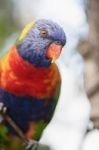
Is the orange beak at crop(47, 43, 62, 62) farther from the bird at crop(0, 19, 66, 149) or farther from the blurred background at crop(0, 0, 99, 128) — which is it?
the blurred background at crop(0, 0, 99, 128)

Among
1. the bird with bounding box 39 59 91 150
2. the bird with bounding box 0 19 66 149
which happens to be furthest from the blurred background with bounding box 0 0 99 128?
the bird with bounding box 0 19 66 149

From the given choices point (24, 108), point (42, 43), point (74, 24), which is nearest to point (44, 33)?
point (42, 43)

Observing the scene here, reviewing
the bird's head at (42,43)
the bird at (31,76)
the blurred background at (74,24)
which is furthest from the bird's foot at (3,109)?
the blurred background at (74,24)

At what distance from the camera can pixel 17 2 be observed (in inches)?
44.2

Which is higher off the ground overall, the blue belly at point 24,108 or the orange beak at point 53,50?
the orange beak at point 53,50

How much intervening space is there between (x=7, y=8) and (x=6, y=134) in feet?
1.46

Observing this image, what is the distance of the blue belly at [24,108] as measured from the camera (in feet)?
2.75

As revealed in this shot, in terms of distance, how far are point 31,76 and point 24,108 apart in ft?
0.26

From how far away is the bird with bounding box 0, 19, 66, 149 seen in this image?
815 mm

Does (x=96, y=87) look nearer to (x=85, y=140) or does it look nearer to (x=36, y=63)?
(x=85, y=140)

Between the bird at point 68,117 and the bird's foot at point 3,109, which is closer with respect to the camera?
the bird's foot at point 3,109

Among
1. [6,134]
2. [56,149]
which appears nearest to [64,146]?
[56,149]

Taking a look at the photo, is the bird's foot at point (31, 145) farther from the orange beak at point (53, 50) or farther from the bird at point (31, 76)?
the orange beak at point (53, 50)

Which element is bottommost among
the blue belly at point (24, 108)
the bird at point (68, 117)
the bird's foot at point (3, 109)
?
the bird at point (68, 117)
